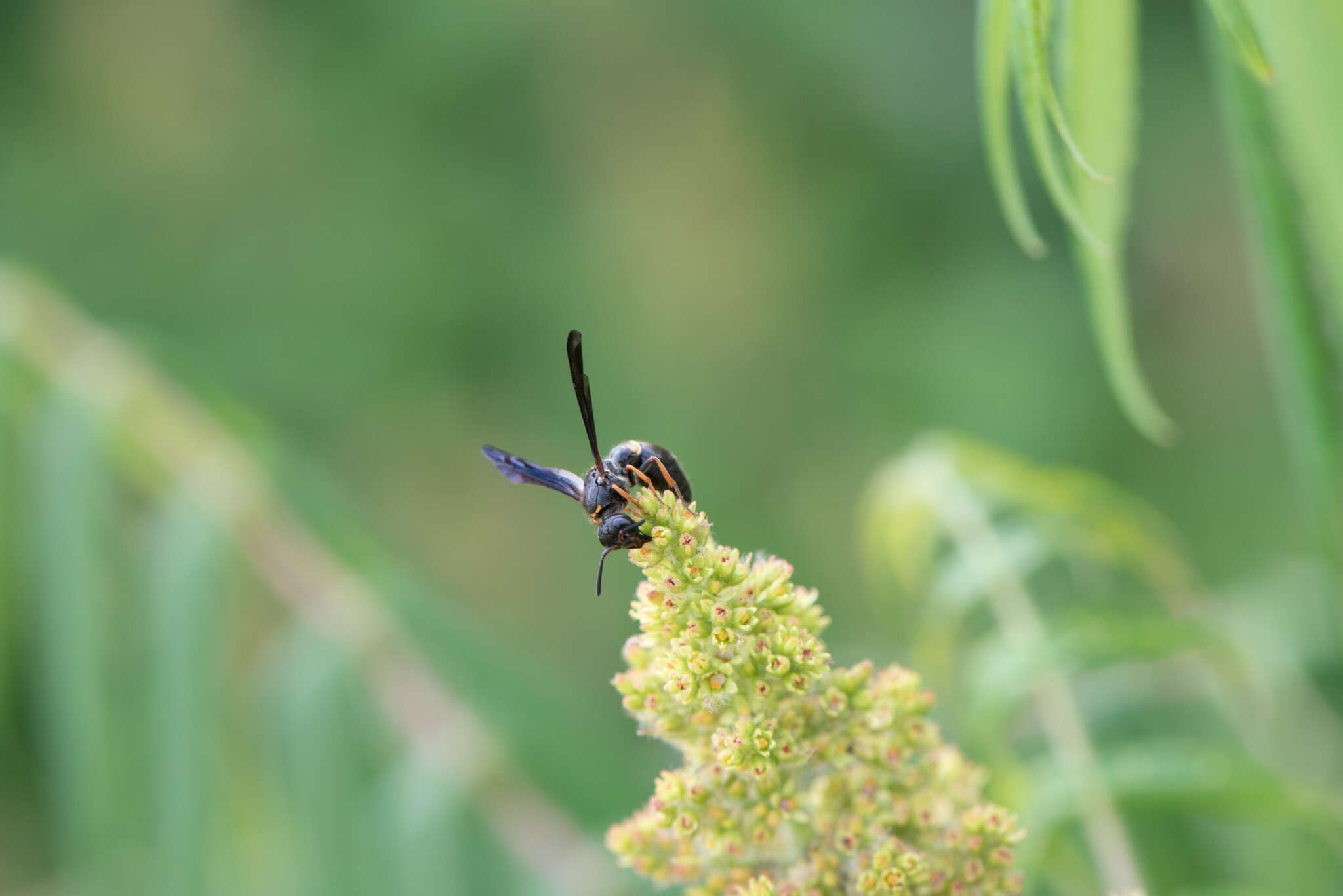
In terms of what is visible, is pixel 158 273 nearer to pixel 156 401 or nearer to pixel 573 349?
pixel 156 401

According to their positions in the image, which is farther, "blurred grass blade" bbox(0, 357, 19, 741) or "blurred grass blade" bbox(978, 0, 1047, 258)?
"blurred grass blade" bbox(0, 357, 19, 741)

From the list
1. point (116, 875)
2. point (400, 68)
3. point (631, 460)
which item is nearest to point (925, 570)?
point (631, 460)

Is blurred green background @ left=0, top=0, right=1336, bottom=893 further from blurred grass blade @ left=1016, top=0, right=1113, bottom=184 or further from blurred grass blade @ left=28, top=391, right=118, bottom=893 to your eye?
blurred grass blade @ left=1016, top=0, right=1113, bottom=184

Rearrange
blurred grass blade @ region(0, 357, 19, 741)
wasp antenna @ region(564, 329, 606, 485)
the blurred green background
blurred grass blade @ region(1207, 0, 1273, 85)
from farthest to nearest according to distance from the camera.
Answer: the blurred green background → blurred grass blade @ region(0, 357, 19, 741) → wasp antenna @ region(564, 329, 606, 485) → blurred grass blade @ region(1207, 0, 1273, 85)

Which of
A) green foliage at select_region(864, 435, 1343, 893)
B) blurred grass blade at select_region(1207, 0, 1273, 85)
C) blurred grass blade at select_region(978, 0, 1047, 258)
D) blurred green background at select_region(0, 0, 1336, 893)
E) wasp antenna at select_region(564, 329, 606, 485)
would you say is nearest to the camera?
blurred grass blade at select_region(1207, 0, 1273, 85)

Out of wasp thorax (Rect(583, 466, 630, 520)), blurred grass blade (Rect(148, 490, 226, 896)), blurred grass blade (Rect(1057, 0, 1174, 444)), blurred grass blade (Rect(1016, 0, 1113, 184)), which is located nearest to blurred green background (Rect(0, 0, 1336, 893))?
blurred grass blade (Rect(148, 490, 226, 896))

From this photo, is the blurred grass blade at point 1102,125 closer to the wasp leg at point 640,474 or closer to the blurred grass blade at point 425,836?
the wasp leg at point 640,474
